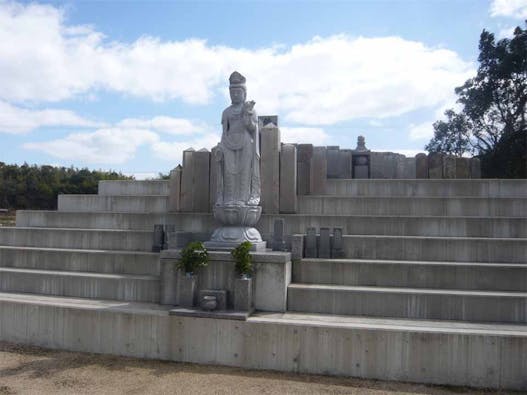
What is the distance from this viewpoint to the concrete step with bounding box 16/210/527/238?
9703mm

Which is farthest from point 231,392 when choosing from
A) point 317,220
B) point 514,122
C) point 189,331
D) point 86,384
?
point 514,122

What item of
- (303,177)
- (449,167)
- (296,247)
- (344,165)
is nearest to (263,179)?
(303,177)

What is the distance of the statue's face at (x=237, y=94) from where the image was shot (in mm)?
8422

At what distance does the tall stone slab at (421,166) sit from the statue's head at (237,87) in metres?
8.58

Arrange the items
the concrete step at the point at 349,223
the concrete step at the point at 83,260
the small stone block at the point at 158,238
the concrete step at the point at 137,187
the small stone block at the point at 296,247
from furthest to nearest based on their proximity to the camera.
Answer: the concrete step at the point at 137,187 → the concrete step at the point at 349,223 → the small stone block at the point at 158,238 → the concrete step at the point at 83,260 → the small stone block at the point at 296,247

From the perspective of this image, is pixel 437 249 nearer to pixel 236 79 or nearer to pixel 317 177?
A: pixel 317 177

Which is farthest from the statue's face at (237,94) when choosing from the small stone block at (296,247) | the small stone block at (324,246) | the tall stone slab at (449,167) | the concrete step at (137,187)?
the tall stone slab at (449,167)

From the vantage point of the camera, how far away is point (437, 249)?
8.79 meters

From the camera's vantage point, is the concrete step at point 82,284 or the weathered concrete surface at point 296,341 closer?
the weathered concrete surface at point 296,341

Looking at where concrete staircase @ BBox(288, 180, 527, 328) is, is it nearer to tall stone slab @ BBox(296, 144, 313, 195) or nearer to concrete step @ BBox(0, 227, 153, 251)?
tall stone slab @ BBox(296, 144, 313, 195)

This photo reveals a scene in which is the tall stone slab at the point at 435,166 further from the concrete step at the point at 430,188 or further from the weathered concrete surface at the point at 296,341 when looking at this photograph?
the weathered concrete surface at the point at 296,341

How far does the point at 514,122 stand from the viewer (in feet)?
82.1

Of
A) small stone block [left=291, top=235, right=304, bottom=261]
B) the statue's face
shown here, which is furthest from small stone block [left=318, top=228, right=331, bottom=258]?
the statue's face

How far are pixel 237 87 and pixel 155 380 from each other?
5.40 m
